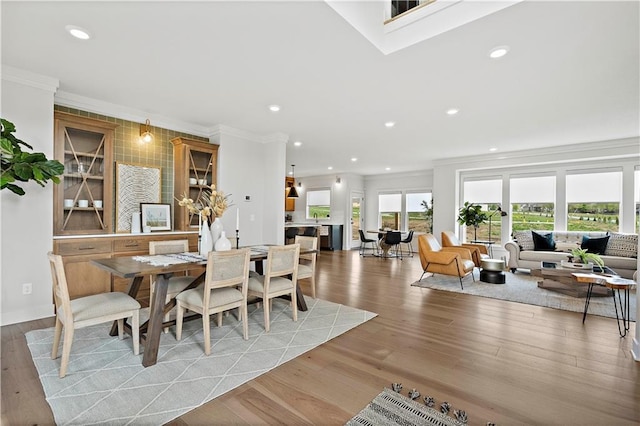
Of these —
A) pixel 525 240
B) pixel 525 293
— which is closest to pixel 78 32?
pixel 525 293

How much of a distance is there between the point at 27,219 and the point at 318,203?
338 inches

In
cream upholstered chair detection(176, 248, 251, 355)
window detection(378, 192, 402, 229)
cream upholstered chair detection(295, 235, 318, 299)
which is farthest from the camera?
window detection(378, 192, 402, 229)

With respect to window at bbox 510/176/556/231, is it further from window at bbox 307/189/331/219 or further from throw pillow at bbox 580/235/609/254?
window at bbox 307/189/331/219

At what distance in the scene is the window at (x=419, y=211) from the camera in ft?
31.9

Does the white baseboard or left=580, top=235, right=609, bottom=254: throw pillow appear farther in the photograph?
left=580, top=235, right=609, bottom=254: throw pillow

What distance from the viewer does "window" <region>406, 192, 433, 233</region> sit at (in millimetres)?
9719

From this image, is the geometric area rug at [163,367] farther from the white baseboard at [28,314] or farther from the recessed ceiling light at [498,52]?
the recessed ceiling light at [498,52]

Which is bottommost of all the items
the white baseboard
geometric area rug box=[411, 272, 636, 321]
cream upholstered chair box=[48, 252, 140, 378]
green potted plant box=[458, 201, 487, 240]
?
geometric area rug box=[411, 272, 636, 321]

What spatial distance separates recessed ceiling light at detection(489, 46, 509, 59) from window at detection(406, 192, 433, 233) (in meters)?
7.12

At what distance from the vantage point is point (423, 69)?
122 inches

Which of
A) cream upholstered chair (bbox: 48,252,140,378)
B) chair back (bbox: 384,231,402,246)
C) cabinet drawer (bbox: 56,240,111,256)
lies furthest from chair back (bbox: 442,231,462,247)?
cabinet drawer (bbox: 56,240,111,256)

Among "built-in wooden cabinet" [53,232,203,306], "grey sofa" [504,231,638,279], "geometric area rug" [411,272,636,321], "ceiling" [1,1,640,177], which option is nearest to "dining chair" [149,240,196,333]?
"built-in wooden cabinet" [53,232,203,306]

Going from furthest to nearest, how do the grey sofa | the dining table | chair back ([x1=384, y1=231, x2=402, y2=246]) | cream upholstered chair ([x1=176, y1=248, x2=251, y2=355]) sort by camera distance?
chair back ([x1=384, y1=231, x2=402, y2=246]), the grey sofa, cream upholstered chair ([x1=176, y1=248, x2=251, y2=355]), the dining table

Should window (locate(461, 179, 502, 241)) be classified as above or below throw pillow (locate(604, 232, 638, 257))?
above
